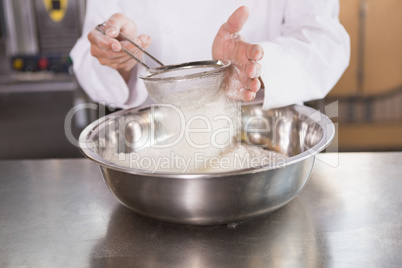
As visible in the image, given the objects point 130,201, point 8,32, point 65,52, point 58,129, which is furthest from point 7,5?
point 130,201

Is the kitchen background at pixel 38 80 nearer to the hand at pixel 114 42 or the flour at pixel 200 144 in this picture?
the hand at pixel 114 42

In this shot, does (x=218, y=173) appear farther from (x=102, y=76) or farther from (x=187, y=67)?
(x=102, y=76)

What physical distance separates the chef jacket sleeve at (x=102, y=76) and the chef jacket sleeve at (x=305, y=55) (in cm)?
42

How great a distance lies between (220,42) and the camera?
0.89 m

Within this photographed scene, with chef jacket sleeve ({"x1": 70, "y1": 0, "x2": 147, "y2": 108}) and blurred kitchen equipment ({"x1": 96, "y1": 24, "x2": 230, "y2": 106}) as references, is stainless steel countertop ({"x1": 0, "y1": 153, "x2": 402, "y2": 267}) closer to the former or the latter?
blurred kitchen equipment ({"x1": 96, "y1": 24, "x2": 230, "y2": 106})

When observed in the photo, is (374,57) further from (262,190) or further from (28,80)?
(262,190)

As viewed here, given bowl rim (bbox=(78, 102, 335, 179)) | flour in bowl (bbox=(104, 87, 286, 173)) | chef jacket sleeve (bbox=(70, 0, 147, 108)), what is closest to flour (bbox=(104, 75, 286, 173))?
flour in bowl (bbox=(104, 87, 286, 173))

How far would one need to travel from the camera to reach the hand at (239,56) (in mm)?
734

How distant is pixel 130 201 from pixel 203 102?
28 centimetres

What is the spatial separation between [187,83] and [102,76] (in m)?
0.42

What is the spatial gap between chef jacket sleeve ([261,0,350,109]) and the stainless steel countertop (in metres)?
0.21

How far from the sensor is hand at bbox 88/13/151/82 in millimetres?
866

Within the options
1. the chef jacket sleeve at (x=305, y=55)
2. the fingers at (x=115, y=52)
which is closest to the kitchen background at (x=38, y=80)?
the chef jacket sleeve at (x=305, y=55)

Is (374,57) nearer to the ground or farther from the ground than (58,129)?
Answer: farther from the ground
